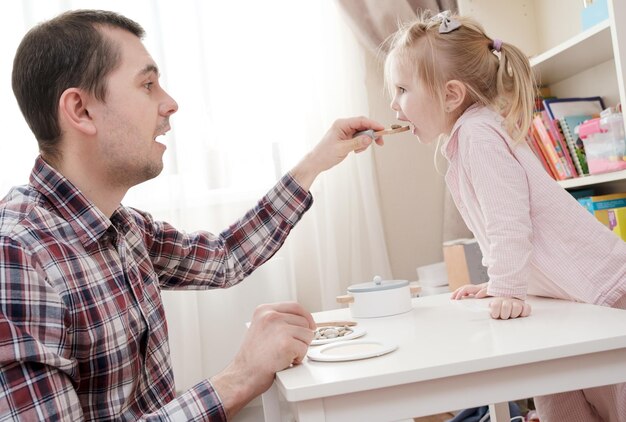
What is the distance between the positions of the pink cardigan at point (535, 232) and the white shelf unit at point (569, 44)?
2.43ft

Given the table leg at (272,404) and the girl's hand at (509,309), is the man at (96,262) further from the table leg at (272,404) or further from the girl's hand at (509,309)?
the girl's hand at (509,309)

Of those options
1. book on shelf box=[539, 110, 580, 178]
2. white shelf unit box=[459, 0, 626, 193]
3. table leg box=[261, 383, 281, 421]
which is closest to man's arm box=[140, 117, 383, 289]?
table leg box=[261, 383, 281, 421]

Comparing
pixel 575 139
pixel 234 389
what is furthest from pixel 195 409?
pixel 575 139

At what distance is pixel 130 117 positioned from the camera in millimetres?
1054

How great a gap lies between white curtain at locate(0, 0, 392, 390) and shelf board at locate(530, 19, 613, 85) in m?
0.73

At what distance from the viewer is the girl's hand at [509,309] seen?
93 centimetres

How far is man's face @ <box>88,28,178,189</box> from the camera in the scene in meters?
1.03

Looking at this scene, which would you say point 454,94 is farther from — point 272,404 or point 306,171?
point 272,404

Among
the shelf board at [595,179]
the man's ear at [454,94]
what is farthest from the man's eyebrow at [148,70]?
the shelf board at [595,179]

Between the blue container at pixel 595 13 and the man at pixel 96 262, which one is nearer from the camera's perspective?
the man at pixel 96 262

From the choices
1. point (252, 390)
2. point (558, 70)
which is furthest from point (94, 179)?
point (558, 70)

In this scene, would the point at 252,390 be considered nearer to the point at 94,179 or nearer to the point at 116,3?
the point at 94,179

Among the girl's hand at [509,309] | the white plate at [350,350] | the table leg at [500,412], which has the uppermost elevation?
the girl's hand at [509,309]

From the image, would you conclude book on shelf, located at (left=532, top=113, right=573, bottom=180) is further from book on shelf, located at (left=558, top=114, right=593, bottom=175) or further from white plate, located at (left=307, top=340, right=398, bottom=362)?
white plate, located at (left=307, top=340, right=398, bottom=362)
